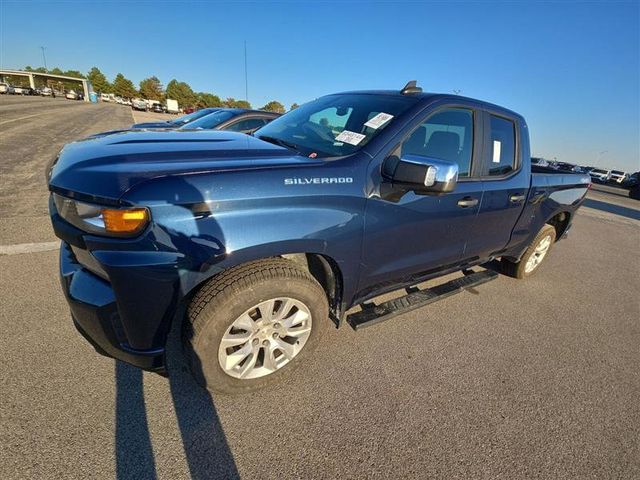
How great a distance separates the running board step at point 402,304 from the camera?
7.98 feet

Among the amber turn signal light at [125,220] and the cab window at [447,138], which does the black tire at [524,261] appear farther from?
the amber turn signal light at [125,220]

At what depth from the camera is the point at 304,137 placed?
2.62m

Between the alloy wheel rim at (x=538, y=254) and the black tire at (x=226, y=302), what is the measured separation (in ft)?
11.4

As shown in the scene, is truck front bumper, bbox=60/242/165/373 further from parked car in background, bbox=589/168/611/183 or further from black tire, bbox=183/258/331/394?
parked car in background, bbox=589/168/611/183

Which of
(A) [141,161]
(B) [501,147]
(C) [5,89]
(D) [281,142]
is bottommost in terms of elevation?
(A) [141,161]

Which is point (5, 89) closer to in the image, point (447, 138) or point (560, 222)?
point (447, 138)

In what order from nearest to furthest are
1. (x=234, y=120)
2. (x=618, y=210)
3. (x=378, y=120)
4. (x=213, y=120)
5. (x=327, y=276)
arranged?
(x=327, y=276)
(x=378, y=120)
(x=234, y=120)
(x=213, y=120)
(x=618, y=210)

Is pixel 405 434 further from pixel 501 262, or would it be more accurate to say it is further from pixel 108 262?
pixel 501 262

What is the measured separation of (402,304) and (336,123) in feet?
5.06

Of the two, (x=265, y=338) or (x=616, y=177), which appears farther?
(x=616, y=177)

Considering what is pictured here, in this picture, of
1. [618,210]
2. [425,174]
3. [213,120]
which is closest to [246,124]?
[213,120]

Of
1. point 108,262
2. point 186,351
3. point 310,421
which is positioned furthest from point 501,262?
point 108,262

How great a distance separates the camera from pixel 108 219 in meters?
1.53

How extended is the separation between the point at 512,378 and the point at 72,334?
10.6ft
